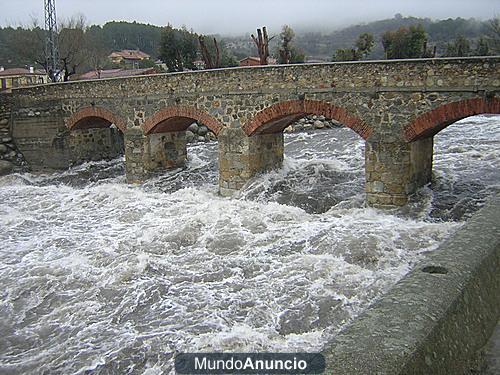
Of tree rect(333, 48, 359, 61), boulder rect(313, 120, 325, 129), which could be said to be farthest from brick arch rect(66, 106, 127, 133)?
tree rect(333, 48, 359, 61)

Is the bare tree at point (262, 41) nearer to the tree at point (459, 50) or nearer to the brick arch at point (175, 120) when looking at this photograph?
the brick arch at point (175, 120)

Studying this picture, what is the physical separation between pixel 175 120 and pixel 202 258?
708 cm

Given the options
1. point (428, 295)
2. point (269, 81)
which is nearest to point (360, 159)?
point (269, 81)

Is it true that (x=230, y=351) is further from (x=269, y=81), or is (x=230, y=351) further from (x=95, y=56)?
(x=95, y=56)

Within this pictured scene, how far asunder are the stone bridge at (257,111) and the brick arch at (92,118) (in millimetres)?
42

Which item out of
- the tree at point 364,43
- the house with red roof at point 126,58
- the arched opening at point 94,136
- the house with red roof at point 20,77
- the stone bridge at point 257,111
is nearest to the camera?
the stone bridge at point 257,111

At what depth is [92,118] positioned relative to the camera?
17.0 meters

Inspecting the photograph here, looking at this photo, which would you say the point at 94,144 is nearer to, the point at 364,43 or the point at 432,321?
the point at 432,321

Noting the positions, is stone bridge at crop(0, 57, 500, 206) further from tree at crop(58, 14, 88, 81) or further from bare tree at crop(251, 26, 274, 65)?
tree at crop(58, 14, 88, 81)

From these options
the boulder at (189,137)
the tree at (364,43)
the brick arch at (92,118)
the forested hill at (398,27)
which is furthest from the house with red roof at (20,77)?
the forested hill at (398,27)

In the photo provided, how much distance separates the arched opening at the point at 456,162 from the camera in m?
10.0

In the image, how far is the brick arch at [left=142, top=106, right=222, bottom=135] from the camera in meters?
13.6

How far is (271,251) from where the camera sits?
909cm

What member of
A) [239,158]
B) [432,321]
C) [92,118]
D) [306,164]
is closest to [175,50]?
[92,118]
